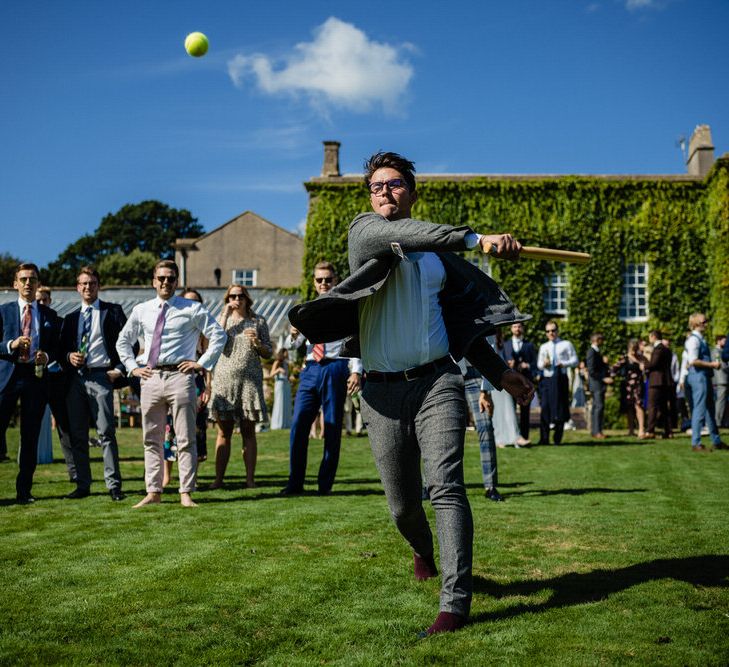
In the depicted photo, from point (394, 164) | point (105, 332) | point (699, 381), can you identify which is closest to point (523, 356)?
point (699, 381)

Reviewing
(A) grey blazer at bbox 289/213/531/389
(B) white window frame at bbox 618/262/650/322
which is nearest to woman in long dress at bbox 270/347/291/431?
(B) white window frame at bbox 618/262/650/322

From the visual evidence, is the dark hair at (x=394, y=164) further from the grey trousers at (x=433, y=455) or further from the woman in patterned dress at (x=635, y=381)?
the woman in patterned dress at (x=635, y=381)

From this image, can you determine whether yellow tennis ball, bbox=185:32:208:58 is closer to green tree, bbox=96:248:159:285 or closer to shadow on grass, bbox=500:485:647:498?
shadow on grass, bbox=500:485:647:498

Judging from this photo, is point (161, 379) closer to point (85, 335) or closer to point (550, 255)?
point (85, 335)

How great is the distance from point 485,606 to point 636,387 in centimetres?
1497

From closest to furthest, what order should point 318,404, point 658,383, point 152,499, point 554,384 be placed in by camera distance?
1. point 152,499
2. point 318,404
3. point 554,384
4. point 658,383

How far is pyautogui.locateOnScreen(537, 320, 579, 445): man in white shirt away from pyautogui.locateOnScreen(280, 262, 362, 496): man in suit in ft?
27.4

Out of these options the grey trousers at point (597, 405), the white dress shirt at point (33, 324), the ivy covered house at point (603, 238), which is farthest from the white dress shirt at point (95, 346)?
the ivy covered house at point (603, 238)

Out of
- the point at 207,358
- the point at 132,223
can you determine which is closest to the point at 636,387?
the point at 207,358

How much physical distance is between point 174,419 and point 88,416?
1.48 metres

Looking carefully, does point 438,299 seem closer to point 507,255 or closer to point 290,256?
point 507,255

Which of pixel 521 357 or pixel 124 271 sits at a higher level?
pixel 124 271

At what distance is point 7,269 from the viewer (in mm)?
60875

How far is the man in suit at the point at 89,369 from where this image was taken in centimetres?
868
